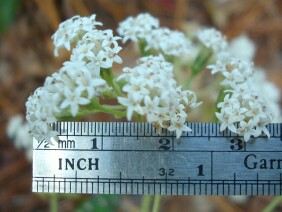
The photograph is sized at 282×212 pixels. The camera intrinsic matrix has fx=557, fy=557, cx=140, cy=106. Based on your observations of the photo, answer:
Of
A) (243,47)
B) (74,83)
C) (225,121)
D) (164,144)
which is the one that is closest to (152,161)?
(164,144)

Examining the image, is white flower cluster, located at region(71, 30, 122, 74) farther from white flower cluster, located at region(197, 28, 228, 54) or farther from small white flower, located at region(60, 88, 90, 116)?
white flower cluster, located at region(197, 28, 228, 54)

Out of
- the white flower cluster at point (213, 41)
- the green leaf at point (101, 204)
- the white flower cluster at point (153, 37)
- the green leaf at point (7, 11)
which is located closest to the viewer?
the white flower cluster at point (153, 37)

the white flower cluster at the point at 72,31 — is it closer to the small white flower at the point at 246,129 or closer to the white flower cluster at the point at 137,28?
the white flower cluster at the point at 137,28

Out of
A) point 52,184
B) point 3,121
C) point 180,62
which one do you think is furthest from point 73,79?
point 3,121

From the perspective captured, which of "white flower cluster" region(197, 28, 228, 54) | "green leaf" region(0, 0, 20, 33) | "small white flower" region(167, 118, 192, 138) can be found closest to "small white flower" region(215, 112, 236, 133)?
"small white flower" region(167, 118, 192, 138)

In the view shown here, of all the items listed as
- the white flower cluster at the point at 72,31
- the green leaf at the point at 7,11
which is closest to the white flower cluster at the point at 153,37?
the white flower cluster at the point at 72,31

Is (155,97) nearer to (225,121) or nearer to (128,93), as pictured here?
(128,93)

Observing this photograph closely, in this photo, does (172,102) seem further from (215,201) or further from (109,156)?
(215,201)
